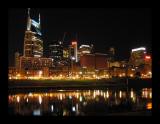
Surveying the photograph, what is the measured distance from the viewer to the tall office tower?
40.5 meters

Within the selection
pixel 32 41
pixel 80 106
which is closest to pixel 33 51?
pixel 32 41

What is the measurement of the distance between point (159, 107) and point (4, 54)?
1.46 metres

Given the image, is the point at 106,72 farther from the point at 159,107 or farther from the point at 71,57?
the point at 159,107

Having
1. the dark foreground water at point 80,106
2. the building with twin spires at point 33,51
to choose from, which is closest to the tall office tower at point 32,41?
the building with twin spires at point 33,51

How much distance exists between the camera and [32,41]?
41094 millimetres

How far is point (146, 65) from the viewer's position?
38469mm

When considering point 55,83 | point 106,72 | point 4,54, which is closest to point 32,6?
point 4,54

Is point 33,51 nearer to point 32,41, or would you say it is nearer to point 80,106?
point 32,41

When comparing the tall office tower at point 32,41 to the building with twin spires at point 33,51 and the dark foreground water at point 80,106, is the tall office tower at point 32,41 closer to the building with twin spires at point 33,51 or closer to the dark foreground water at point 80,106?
the building with twin spires at point 33,51

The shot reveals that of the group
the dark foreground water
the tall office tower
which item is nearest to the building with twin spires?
the tall office tower

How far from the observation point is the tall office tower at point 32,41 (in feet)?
133

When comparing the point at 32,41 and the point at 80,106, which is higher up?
the point at 32,41

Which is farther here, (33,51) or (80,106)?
(33,51)

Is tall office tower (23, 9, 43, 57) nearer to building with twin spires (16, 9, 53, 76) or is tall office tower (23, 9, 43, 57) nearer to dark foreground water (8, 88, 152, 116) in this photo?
building with twin spires (16, 9, 53, 76)
